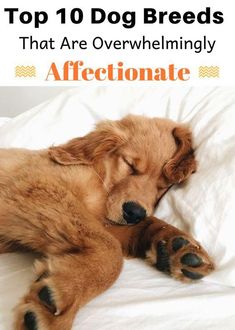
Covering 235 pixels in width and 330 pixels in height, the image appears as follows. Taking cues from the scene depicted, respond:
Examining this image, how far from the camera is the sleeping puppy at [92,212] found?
1.30 meters

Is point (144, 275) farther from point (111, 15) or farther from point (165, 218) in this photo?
point (111, 15)

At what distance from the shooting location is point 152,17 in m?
3.35

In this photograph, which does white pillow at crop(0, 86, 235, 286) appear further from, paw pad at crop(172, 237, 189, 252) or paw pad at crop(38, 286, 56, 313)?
paw pad at crop(38, 286, 56, 313)

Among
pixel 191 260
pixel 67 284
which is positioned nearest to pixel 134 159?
pixel 191 260

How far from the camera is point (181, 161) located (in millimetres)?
2053

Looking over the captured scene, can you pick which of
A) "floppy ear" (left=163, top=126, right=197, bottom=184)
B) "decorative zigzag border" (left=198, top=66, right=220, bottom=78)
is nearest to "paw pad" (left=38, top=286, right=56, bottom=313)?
"floppy ear" (left=163, top=126, right=197, bottom=184)

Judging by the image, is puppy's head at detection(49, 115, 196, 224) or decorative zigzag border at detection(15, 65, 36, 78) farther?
decorative zigzag border at detection(15, 65, 36, 78)

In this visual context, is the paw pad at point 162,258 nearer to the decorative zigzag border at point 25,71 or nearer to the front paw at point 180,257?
the front paw at point 180,257

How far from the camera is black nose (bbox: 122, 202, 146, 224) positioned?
6.22 ft

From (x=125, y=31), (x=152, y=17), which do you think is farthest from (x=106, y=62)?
(x=152, y=17)

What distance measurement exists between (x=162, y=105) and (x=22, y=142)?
94 centimetres

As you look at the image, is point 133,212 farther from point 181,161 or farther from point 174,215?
point 181,161

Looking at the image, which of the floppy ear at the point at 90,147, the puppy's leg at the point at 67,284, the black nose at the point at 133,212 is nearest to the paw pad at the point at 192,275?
the puppy's leg at the point at 67,284

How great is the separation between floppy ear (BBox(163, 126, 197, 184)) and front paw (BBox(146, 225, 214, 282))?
0.38 m
